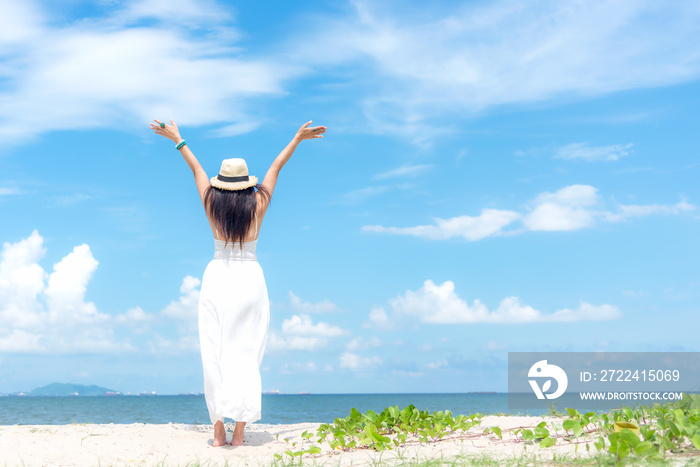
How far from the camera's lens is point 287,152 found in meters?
6.57

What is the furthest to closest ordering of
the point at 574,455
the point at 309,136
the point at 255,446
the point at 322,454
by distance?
the point at 309,136 → the point at 255,446 → the point at 322,454 → the point at 574,455

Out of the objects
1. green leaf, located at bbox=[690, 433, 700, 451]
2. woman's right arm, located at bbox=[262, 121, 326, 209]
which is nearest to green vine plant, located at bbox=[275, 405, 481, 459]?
green leaf, located at bbox=[690, 433, 700, 451]

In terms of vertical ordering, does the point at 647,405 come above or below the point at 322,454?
above

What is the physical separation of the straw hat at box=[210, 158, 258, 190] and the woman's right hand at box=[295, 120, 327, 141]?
74 centimetres

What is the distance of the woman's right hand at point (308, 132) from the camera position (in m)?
6.61

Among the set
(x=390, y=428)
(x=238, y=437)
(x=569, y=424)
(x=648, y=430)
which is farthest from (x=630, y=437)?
(x=238, y=437)

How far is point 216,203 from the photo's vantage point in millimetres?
6164

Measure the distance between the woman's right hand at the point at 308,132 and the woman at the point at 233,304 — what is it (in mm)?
779

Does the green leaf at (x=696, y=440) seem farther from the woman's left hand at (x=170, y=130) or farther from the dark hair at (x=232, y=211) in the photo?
the woman's left hand at (x=170, y=130)

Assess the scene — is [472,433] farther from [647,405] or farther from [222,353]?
[222,353]

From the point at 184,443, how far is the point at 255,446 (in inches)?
28.8

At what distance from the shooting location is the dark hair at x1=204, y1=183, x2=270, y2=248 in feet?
19.9

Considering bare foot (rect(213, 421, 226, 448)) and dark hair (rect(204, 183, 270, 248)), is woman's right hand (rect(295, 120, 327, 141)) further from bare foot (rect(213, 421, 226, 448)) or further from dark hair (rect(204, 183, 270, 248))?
bare foot (rect(213, 421, 226, 448))

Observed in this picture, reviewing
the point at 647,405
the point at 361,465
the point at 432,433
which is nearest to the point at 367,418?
the point at 432,433
